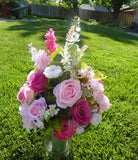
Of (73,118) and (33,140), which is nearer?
(73,118)

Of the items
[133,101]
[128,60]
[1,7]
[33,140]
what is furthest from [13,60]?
[1,7]

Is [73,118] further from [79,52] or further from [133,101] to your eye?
[133,101]

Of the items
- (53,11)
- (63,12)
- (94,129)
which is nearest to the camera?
(94,129)

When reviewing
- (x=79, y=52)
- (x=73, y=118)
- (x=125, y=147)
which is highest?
(x=79, y=52)

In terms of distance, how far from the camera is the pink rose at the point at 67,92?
102 centimetres

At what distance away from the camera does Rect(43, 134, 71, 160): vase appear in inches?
60.4

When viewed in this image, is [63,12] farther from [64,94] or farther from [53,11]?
[64,94]

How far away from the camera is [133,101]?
2.82 meters

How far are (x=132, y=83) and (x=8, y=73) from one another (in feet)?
9.13

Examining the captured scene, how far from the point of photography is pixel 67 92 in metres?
1.03

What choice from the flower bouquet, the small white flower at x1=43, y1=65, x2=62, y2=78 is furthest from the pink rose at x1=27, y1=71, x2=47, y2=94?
the small white flower at x1=43, y1=65, x2=62, y2=78

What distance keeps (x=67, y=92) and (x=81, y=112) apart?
205mm

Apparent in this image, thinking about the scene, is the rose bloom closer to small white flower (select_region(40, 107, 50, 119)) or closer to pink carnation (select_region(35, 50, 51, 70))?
small white flower (select_region(40, 107, 50, 119))

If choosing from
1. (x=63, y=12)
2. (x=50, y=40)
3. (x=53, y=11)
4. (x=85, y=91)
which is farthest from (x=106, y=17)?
(x=85, y=91)
